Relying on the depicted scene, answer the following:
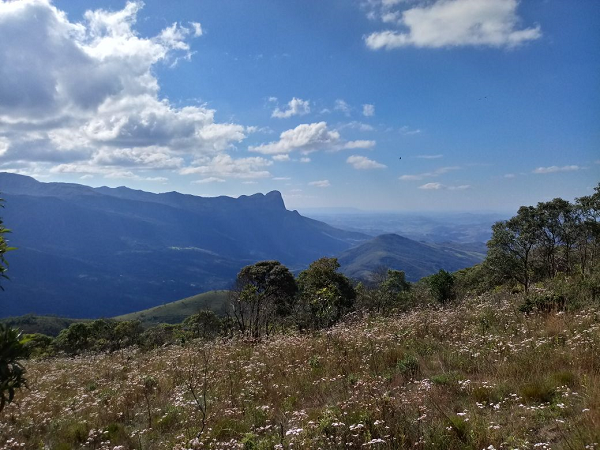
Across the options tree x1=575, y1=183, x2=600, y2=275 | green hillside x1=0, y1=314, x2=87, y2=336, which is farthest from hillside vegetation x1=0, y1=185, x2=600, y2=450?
green hillside x1=0, y1=314, x2=87, y2=336

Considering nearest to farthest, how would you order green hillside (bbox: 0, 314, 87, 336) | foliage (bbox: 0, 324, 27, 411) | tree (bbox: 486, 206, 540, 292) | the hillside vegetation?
foliage (bbox: 0, 324, 27, 411), the hillside vegetation, tree (bbox: 486, 206, 540, 292), green hillside (bbox: 0, 314, 87, 336)

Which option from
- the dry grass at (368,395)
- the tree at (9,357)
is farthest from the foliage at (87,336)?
the tree at (9,357)

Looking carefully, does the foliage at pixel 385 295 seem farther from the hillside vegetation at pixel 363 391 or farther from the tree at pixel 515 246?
the hillside vegetation at pixel 363 391

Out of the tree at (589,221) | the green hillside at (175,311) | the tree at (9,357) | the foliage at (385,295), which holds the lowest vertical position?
the green hillside at (175,311)

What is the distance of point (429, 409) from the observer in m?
4.73

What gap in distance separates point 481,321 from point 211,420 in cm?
678

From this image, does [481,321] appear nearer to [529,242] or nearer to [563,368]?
[563,368]

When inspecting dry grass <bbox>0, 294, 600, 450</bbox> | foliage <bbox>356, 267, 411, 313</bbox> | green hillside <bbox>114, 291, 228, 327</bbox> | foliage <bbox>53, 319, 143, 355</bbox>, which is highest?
dry grass <bbox>0, 294, 600, 450</bbox>

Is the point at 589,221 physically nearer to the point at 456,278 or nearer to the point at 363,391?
the point at 456,278

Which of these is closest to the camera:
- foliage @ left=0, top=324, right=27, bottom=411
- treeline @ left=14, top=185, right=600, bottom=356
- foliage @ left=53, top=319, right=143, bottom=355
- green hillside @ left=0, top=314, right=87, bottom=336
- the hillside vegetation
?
foliage @ left=0, top=324, right=27, bottom=411

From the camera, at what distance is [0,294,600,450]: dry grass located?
4.16 meters

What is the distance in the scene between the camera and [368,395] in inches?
202

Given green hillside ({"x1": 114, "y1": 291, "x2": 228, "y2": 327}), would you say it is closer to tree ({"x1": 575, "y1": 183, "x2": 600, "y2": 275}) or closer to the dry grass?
tree ({"x1": 575, "y1": 183, "x2": 600, "y2": 275})

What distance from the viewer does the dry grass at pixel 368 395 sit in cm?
416
